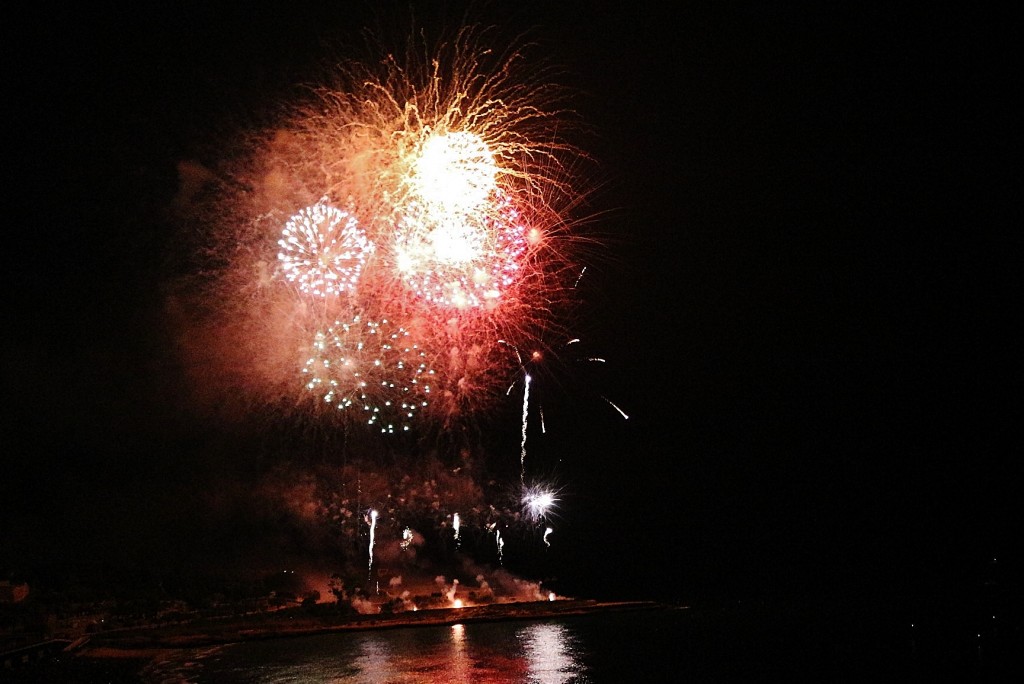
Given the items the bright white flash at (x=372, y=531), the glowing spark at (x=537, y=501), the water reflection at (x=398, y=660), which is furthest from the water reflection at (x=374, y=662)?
the glowing spark at (x=537, y=501)

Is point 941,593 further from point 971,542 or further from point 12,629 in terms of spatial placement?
point 12,629

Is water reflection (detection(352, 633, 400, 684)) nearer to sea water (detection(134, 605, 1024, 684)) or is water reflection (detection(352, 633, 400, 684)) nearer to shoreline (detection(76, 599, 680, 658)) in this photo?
sea water (detection(134, 605, 1024, 684))

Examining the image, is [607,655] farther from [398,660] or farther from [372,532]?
[372,532]

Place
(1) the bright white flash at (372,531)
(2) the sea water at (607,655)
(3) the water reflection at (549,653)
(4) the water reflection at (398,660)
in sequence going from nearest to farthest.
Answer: (3) the water reflection at (549,653) → (4) the water reflection at (398,660) → (2) the sea water at (607,655) → (1) the bright white flash at (372,531)

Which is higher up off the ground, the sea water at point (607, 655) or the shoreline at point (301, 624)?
the shoreline at point (301, 624)

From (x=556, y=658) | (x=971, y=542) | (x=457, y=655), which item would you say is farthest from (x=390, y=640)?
(x=971, y=542)

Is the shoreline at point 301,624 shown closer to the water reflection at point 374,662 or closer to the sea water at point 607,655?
the sea water at point 607,655

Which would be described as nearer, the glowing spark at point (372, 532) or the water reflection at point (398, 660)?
the water reflection at point (398, 660)

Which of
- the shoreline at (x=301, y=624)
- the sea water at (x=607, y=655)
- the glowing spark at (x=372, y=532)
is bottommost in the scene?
the sea water at (x=607, y=655)

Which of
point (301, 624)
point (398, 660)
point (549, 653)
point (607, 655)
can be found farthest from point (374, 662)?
point (301, 624)

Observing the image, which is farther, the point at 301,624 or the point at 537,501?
the point at 537,501

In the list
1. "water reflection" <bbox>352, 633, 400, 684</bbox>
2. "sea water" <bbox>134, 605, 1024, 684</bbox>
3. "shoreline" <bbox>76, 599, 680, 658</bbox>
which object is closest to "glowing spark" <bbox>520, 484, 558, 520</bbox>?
"shoreline" <bbox>76, 599, 680, 658</bbox>

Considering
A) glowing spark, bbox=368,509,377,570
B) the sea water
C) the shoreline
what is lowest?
the sea water

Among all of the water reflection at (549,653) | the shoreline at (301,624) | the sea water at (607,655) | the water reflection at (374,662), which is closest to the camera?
the water reflection at (549,653)
